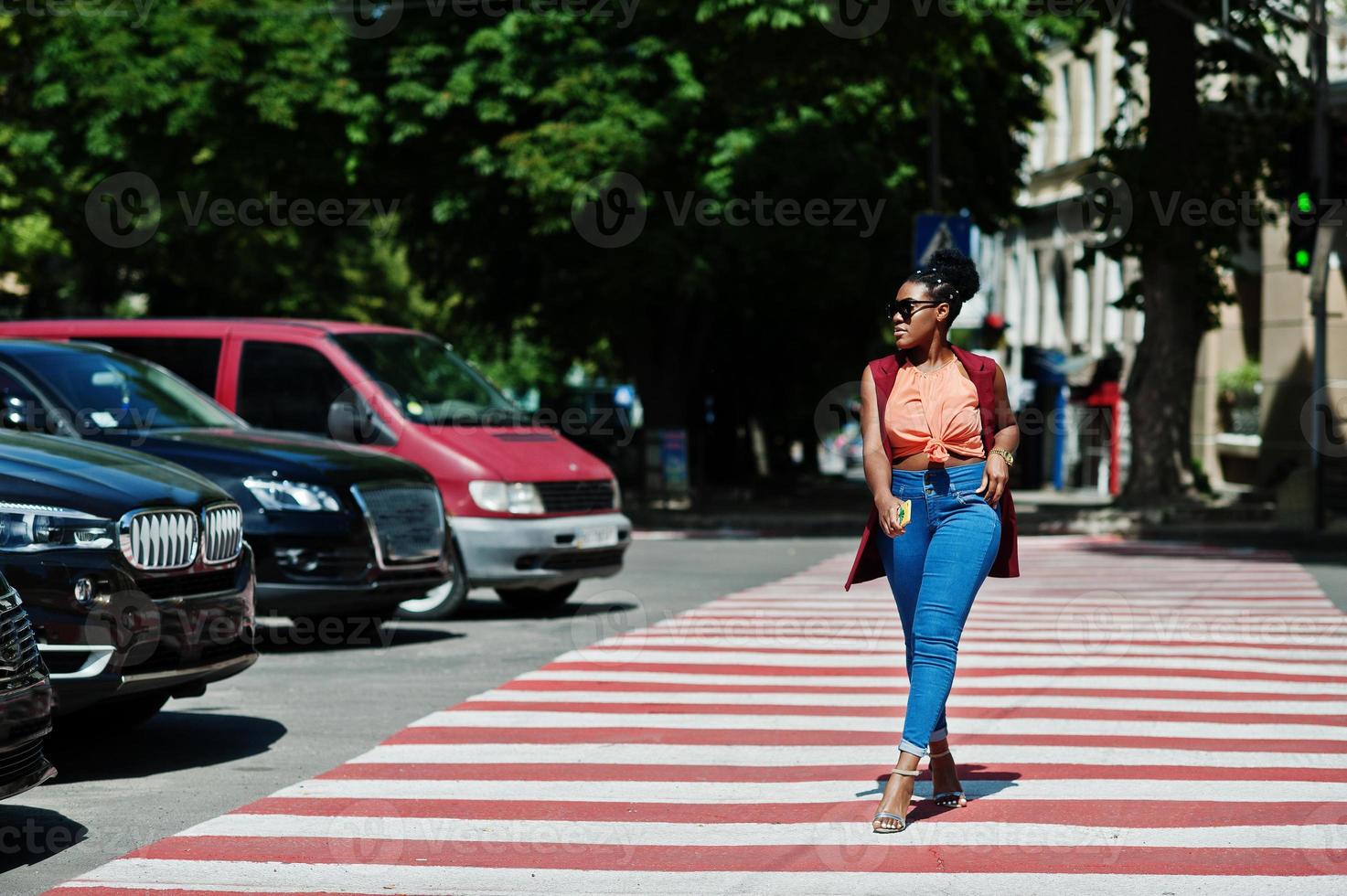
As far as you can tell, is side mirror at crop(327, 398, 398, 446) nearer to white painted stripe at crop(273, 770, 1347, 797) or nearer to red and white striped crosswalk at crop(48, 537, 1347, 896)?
red and white striped crosswalk at crop(48, 537, 1347, 896)

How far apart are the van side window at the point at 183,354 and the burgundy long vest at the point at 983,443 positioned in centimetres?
774

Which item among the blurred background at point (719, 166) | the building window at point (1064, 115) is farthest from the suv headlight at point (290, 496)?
the building window at point (1064, 115)

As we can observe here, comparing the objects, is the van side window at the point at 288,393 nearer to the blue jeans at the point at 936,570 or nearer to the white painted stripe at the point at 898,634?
the white painted stripe at the point at 898,634

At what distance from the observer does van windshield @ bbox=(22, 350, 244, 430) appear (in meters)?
10.2

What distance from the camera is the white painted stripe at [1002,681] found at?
984 cm

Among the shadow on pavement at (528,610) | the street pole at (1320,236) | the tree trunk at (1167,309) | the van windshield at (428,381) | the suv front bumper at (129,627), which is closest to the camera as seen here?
the suv front bumper at (129,627)

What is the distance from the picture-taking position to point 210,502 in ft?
26.2

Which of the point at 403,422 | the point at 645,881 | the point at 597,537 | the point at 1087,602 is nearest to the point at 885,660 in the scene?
the point at 597,537

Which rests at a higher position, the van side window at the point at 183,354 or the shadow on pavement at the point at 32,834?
the van side window at the point at 183,354

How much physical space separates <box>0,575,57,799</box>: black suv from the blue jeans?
2.64 metres

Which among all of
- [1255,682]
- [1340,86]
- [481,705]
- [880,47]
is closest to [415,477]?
[481,705]

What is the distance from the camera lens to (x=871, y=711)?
30.1ft

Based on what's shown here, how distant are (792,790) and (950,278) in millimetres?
1944

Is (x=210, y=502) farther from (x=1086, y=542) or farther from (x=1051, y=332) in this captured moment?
(x=1051, y=332)
